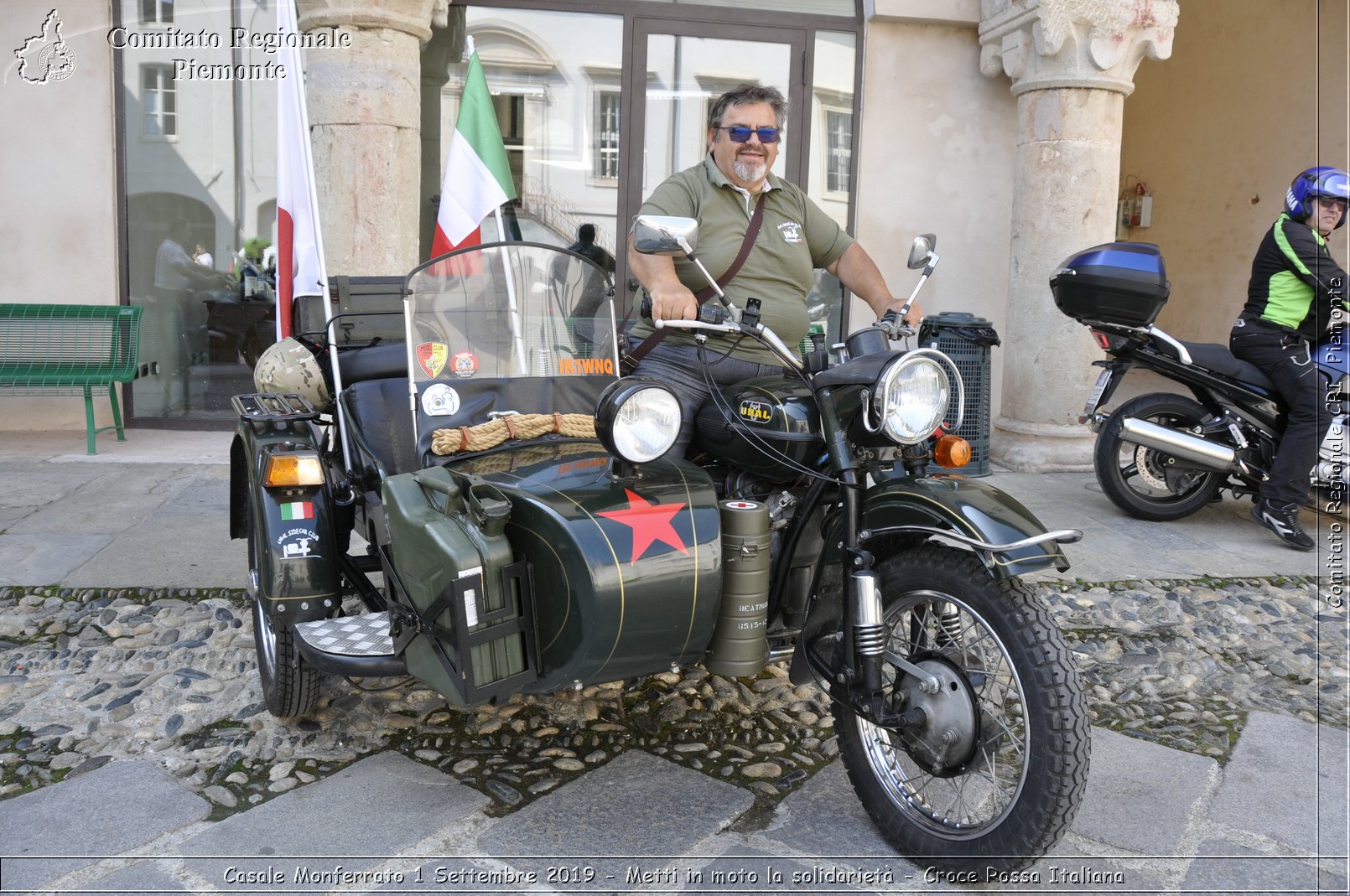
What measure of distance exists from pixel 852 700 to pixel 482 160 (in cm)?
259

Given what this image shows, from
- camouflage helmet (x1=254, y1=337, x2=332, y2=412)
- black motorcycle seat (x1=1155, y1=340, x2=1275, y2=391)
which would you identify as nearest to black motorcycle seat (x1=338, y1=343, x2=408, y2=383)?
Answer: camouflage helmet (x1=254, y1=337, x2=332, y2=412)

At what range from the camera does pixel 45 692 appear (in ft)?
11.3

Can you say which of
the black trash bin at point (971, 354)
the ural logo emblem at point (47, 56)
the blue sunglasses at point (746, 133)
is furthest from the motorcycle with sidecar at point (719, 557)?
the ural logo emblem at point (47, 56)

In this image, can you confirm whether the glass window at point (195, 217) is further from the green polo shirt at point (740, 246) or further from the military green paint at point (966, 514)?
the military green paint at point (966, 514)

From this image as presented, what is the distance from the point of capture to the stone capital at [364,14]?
6.49 metres

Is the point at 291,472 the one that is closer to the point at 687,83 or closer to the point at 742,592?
the point at 742,592

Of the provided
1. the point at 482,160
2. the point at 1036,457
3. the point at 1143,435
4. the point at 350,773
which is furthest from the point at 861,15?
the point at 350,773

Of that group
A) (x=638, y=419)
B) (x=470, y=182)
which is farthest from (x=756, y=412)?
(x=470, y=182)

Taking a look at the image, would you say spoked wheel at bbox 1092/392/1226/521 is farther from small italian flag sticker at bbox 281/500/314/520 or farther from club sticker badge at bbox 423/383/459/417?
small italian flag sticker at bbox 281/500/314/520

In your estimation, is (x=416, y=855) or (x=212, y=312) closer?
(x=416, y=855)

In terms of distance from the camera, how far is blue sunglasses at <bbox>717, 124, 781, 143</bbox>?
323cm

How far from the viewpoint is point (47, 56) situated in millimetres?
7539

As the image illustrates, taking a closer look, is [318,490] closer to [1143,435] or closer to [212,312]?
[1143,435]

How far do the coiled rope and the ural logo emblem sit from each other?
6363 mm
